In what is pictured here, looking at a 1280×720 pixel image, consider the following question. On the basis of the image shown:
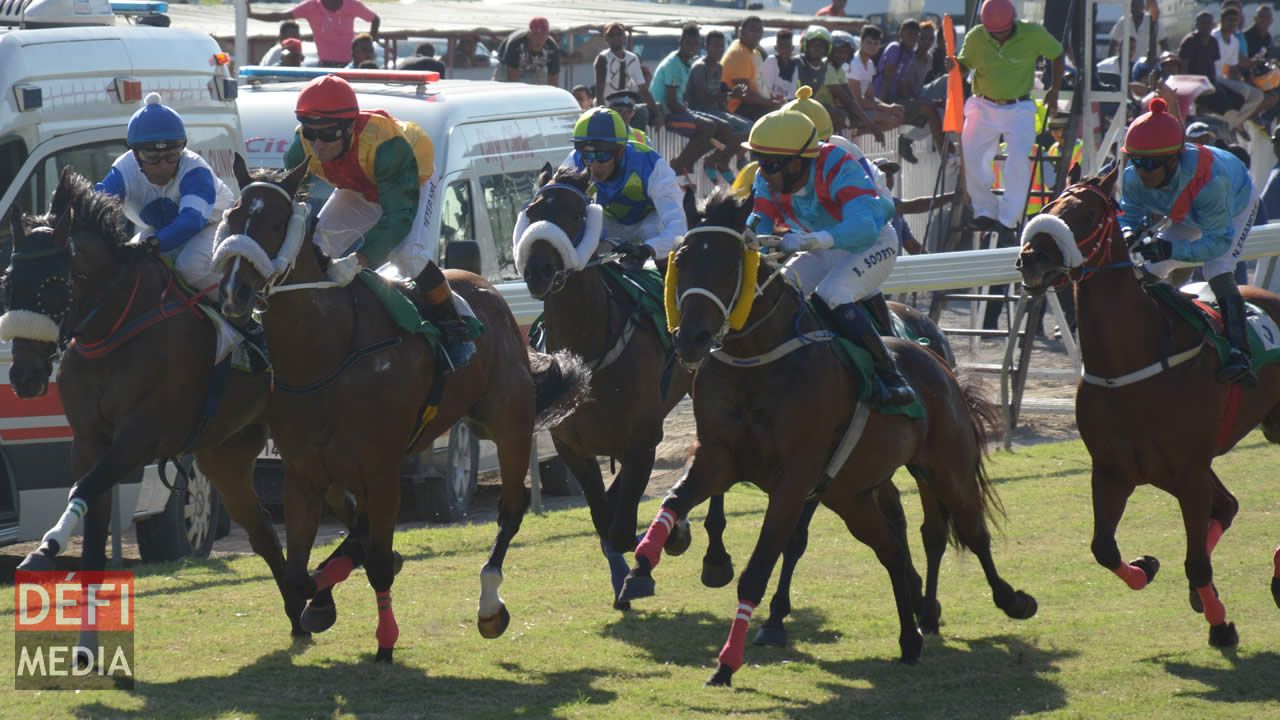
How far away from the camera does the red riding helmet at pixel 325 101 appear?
745 centimetres

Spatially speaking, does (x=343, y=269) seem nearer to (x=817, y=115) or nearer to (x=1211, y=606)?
(x=817, y=115)

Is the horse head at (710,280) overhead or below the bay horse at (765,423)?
overhead

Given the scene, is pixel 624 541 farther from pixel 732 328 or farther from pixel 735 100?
pixel 735 100

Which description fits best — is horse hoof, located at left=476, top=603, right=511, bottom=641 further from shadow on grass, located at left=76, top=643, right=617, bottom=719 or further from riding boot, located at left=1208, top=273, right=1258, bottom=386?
riding boot, located at left=1208, top=273, right=1258, bottom=386

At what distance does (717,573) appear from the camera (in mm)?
7812

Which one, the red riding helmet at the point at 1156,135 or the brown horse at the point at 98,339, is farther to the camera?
the red riding helmet at the point at 1156,135

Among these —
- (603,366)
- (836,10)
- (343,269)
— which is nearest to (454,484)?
(603,366)

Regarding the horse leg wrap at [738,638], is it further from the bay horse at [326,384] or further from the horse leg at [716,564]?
the bay horse at [326,384]

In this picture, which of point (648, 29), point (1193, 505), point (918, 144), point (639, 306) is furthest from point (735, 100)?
point (1193, 505)

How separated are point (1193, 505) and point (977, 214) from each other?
24.4 ft

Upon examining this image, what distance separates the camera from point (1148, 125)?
796 centimetres

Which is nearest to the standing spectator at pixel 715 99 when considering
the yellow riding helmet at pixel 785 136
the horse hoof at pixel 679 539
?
the horse hoof at pixel 679 539

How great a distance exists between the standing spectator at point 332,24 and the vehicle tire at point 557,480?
17.2ft

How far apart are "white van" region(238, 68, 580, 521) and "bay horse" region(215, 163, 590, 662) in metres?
2.94
